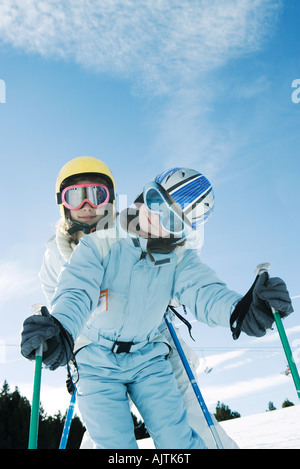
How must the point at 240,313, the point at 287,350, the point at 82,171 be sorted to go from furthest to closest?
1. the point at 82,171
2. the point at 240,313
3. the point at 287,350

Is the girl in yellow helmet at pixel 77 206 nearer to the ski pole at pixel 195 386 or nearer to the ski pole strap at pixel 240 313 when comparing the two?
the ski pole at pixel 195 386

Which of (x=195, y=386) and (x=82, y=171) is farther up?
(x=82, y=171)

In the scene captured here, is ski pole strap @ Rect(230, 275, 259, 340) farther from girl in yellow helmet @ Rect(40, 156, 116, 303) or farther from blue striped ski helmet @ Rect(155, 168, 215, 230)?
girl in yellow helmet @ Rect(40, 156, 116, 303)

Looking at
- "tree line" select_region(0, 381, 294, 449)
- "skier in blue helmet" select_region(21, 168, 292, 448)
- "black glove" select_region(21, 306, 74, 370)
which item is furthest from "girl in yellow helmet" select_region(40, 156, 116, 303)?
"tree line" select_region(0, 381, 294, 449)

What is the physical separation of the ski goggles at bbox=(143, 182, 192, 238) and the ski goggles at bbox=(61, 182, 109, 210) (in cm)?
168

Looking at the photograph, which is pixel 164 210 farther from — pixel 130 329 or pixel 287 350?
pixel 287 350

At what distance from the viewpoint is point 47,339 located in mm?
2119

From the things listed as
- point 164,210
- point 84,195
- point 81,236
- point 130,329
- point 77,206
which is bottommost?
point 130,329

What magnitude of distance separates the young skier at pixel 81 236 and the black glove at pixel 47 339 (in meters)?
1.42

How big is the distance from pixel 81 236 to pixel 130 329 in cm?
163

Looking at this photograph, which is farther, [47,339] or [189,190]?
[189,190]

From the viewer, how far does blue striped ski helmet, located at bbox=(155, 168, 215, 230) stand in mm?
3318

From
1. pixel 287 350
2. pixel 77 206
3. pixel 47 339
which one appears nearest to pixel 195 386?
pixel 287 350
